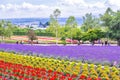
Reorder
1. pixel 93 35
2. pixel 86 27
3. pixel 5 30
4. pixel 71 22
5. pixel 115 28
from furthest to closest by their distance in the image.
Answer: pixel 86 27
pixel 71 22
pixel 5 30
pixel 93 35
pixel 115 28

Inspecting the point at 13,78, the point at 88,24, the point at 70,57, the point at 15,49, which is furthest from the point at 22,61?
the point at 88,24

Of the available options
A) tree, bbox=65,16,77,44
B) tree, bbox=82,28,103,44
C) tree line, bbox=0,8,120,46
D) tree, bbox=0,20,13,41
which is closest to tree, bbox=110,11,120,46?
tree line, bbox=0,8,120,46

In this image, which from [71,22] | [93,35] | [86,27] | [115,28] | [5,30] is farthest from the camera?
[86,27]

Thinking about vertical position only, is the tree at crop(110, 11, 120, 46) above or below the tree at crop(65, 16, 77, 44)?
below

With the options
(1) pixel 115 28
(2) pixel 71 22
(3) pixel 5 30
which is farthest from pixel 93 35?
(3) pixel 5 30

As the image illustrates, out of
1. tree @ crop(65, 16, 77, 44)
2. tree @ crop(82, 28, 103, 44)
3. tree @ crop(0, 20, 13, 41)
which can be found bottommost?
tree @ crop(82, 28, 103, 44)

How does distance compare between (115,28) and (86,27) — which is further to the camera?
(86,27)

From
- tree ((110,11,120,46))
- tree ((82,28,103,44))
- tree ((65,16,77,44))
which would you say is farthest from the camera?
tree ((65,16,77,44))

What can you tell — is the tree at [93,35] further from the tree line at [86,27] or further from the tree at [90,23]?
→ the tree at [90,23]

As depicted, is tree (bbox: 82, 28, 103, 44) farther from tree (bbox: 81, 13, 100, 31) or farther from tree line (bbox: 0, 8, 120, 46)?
tree (bbox: 81, 13, 100, 31)

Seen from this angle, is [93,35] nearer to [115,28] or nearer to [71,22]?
[115,28]

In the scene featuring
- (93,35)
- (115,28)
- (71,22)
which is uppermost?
(71,22)

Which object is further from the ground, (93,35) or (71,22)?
(71,22)

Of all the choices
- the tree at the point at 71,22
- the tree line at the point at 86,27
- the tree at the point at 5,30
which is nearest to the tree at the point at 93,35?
the tree line at the point at 86,27
